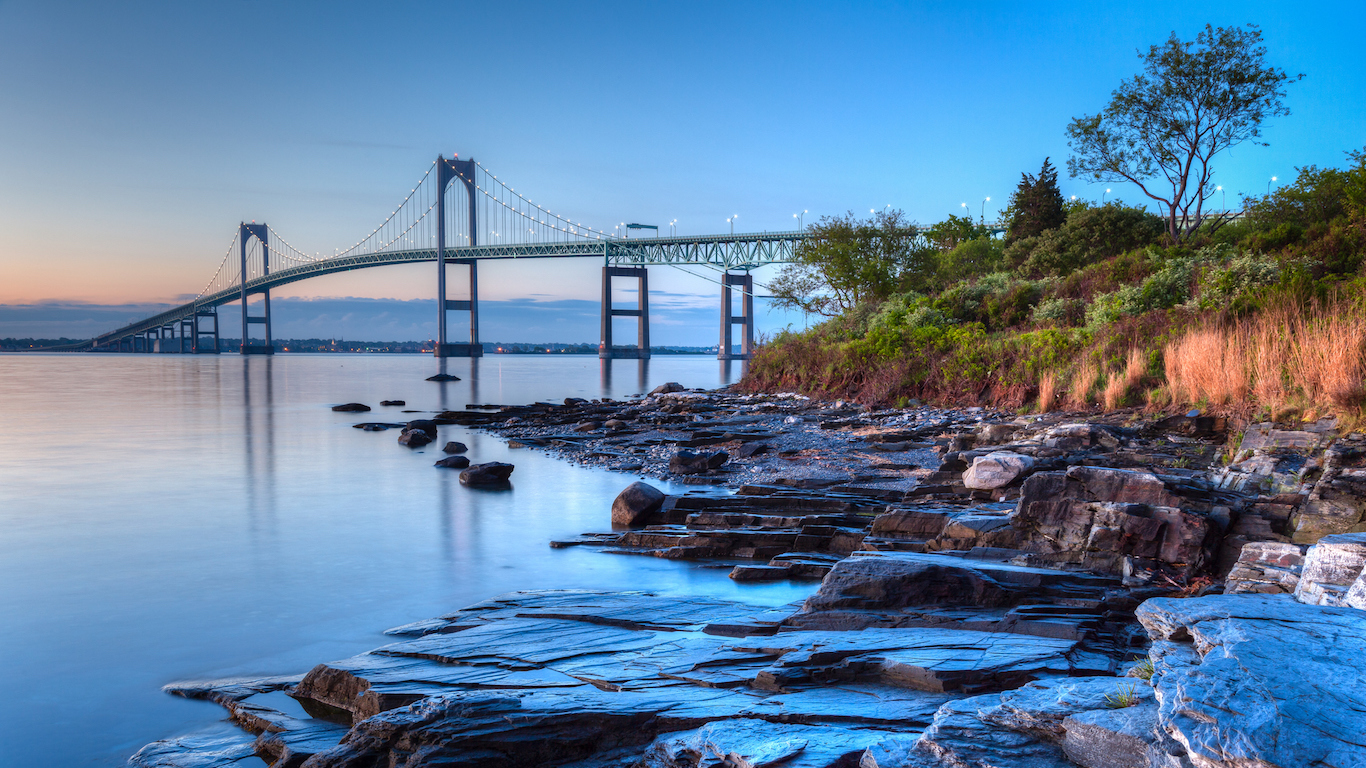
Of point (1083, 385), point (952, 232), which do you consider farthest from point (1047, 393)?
point (952, 232)

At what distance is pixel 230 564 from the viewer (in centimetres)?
809

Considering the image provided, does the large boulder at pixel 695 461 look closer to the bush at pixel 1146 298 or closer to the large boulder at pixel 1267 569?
the large boulder at pixel 1267 569

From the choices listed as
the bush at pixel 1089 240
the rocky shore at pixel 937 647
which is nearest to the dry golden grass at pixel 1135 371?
the rocky shore at pixel 937 647

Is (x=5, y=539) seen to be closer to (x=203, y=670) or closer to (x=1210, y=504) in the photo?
(x=203, y=670)

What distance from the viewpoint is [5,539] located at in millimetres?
9391

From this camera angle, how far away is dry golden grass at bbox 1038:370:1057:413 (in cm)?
1395

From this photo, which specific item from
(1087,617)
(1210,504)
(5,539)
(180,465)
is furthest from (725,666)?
(180,465)

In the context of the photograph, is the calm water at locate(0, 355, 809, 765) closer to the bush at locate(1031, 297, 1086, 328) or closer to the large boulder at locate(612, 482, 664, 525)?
the large boulder at locate(612, 482, 664, 525)

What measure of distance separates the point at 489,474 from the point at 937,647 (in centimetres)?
962

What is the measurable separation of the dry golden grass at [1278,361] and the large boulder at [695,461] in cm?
648

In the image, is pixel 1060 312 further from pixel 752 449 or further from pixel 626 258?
pixel 626 258

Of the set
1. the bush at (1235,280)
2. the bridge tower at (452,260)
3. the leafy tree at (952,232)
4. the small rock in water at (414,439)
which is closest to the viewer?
the bush at (1235,280)

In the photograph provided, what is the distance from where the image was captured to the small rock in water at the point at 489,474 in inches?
488

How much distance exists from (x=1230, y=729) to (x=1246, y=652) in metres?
0.61
